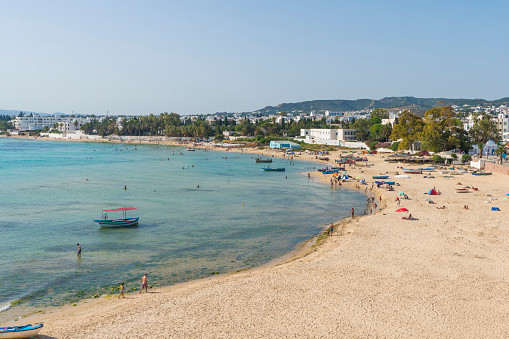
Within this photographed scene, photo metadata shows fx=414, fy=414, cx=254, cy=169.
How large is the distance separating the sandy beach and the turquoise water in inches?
115

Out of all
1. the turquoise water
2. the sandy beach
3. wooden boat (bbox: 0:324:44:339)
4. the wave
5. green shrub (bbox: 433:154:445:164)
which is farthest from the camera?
green shrub (bbox: 433:154:445:164)

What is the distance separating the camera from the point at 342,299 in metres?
19.7

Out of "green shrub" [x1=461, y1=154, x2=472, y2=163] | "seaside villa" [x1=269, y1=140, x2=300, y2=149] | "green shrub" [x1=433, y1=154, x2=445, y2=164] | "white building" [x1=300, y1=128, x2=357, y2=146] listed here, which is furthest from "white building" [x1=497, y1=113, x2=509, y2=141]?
"seaside villa" [x1=269, y1=140, x2=300, y2=149]

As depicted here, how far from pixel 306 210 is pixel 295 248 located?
13.4 meters

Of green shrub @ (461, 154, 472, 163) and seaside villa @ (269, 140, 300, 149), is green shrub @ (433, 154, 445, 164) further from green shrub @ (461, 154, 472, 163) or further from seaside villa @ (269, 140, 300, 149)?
seaside villa @ (269, 140, 300, 149)

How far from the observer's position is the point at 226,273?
24766 mm

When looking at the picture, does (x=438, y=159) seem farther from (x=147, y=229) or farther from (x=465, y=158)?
(x=147, y=229)

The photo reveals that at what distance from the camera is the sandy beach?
17000 mm

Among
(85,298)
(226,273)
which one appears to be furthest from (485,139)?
(85,298)

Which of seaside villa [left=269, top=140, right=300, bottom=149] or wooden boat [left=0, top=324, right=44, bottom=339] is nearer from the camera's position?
wooden boat [left=0, top=324, right=44, bottom=339]

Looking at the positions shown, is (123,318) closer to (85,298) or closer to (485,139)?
(85,298)

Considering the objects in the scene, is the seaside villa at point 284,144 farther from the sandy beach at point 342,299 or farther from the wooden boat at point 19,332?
the wooden boat at point 19,332

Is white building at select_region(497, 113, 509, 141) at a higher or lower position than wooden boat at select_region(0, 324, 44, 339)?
higher

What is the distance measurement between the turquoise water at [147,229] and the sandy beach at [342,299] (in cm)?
291
